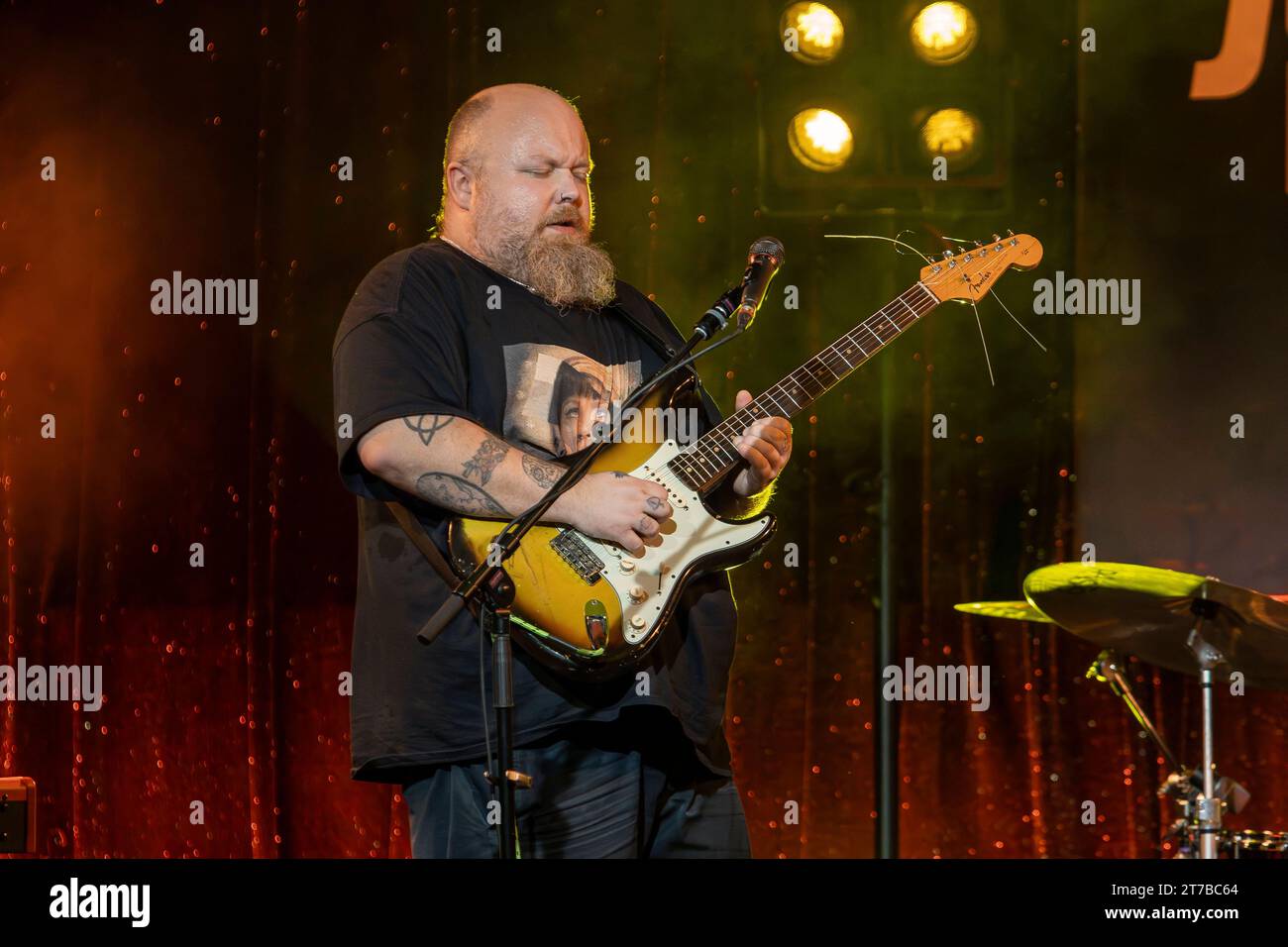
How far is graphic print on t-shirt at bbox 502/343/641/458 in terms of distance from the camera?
2473 mm

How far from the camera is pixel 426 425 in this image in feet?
7.55

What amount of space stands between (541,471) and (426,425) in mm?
209

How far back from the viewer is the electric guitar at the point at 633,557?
2.31 m

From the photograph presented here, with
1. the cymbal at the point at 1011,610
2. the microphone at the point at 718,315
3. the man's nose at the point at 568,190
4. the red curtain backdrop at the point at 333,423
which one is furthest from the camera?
the red curtain backdrop at the point at 333,423

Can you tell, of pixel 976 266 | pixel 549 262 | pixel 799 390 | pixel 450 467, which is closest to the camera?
pixel 450 467

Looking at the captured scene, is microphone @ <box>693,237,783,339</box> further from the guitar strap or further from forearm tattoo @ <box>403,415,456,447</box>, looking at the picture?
the guitar strap

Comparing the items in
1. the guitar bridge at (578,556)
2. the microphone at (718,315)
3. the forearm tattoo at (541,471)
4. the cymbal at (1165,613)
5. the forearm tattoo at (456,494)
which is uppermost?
the microphone at (718,315)

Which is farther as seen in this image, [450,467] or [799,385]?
[799,385]

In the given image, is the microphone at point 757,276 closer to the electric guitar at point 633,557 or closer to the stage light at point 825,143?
the electric guitar at point 633,557

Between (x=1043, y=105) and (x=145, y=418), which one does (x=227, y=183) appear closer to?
(x=145, y=418)

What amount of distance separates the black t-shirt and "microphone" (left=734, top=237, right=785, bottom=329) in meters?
0.35

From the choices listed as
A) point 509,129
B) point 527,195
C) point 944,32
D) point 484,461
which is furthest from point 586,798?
point 944,32

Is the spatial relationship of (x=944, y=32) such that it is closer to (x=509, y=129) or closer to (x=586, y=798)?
(x=509, y=129)

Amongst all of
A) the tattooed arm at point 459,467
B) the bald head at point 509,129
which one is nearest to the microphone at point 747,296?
the tattooed arm at point 459,467
